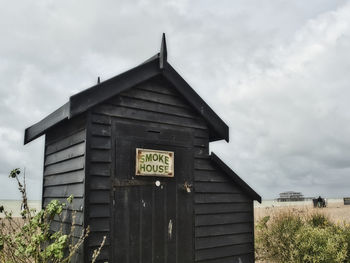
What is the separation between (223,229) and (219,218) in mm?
268

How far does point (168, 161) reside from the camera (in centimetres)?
634

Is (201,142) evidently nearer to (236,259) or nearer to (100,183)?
(100,183)

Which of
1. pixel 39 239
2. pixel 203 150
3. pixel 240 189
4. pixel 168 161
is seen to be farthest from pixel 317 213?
pixel 39 239

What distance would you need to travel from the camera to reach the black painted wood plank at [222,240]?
674 cm

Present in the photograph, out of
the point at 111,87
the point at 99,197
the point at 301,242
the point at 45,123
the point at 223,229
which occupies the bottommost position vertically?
the point at 301,242

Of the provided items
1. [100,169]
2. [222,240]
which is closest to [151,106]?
[100,169]

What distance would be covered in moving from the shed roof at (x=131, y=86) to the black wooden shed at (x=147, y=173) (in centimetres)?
2

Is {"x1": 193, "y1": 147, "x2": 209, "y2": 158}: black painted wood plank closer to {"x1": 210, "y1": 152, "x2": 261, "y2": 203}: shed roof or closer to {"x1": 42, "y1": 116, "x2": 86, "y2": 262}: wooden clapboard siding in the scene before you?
{"x1": 210, "y1": 152, "x2": 261, "y2": 203}: shed roof

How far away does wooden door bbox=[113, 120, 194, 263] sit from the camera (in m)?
5.64

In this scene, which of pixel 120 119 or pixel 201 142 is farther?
pixel 201 142

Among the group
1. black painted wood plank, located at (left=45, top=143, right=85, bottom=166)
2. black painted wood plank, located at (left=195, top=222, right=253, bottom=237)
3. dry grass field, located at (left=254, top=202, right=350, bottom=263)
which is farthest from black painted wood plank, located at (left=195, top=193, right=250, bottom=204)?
dry grass field, located at (left=254, top=202, right=350, bottom=263)

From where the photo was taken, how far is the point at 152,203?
602 cm

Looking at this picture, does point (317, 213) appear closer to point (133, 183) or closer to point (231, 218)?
point (231, 218)

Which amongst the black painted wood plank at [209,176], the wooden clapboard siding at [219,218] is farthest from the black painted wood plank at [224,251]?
the black painted wood plank at [209,176]
